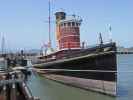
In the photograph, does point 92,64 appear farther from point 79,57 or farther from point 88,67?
point 79,57

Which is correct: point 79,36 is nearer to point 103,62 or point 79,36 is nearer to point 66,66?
point 66,66

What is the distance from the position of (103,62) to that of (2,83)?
10101mm

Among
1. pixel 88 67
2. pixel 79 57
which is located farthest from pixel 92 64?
pixel 79 57

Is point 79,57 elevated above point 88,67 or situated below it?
above

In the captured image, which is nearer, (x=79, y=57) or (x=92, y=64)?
(x=92, y=64)

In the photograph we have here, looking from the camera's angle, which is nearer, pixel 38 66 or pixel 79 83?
pixel 79 83

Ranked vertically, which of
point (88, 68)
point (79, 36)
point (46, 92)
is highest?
point (79, 36)

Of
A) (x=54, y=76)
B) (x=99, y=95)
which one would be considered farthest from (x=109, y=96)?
(x=54, y=76)

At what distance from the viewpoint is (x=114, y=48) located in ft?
59.8

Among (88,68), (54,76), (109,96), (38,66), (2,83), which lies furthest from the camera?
(38,66)

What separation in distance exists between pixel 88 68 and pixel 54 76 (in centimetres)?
483

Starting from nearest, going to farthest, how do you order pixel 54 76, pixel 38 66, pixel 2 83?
pixel 2 83
pixel 54 76
pixel 38 66

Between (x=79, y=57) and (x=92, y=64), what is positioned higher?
(x=79, y=57)

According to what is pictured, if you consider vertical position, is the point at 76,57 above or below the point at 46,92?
above
